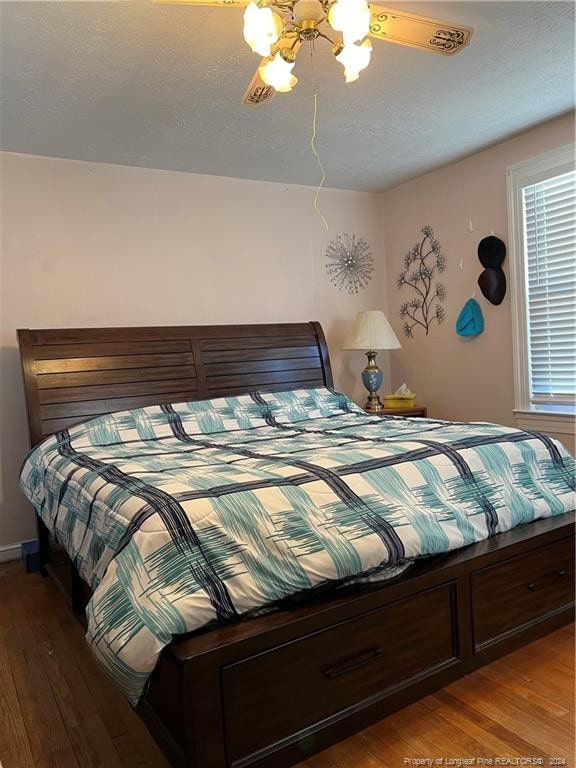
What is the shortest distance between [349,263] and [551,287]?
5.18 ft

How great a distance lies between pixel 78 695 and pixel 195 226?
113 inches

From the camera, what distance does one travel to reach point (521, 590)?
6.54ft

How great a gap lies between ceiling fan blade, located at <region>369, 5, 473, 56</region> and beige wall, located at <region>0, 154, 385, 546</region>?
2232 millimetres

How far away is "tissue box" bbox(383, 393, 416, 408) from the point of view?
411 cm

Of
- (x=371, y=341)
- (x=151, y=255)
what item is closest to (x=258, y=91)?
(x=151, y=255)

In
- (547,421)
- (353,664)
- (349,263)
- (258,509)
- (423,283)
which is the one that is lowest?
(353,664)

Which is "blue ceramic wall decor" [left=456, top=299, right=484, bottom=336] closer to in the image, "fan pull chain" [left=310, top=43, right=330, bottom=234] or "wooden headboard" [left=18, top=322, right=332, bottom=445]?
"wooden headboard" [left=18, top=322, right=332, bottom=445]

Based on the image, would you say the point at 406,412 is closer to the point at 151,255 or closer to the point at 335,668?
the point at 151,255

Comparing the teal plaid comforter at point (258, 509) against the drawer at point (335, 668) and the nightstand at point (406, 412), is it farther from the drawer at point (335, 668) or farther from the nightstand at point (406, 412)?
the nightstand at point (406, 412)

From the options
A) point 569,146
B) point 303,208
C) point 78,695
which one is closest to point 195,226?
point 303,208

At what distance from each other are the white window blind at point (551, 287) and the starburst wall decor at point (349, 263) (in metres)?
1.34

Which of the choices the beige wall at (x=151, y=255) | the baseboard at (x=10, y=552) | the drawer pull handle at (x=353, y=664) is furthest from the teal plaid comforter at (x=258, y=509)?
the beige wall at (x=151, y=255)

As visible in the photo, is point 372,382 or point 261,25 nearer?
point 261,25

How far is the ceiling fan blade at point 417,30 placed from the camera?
169 centimetres
